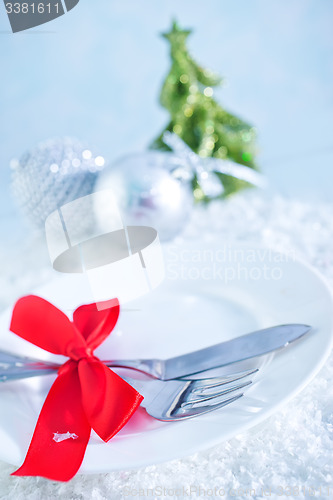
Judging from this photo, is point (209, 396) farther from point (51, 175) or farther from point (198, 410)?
point (51, 175)

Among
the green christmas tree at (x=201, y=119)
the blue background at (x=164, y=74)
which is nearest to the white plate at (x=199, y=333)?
the green christmas tree at (x=201, y=119)

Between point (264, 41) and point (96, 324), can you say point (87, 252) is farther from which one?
point (264, 41)

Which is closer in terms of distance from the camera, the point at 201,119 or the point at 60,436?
the point at 60,436

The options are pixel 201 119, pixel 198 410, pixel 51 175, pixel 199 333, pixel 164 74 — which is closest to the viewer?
pixel 198 410

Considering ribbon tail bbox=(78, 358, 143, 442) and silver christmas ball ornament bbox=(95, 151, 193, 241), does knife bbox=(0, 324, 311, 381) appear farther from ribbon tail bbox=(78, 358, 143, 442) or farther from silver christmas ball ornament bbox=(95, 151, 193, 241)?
silver christmas ball ornament bbox=(95, 151, 193, 241)

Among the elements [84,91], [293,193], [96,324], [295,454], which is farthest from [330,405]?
[84,91]

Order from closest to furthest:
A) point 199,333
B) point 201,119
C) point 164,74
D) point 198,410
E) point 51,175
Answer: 1. point 198,410
2. point 199,333
3. point 51,175
4. point 201,119
5. point 164,74

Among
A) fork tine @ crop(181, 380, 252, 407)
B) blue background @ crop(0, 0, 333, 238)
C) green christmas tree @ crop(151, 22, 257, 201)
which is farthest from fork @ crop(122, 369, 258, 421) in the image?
blue background @ crop(0, 0, 333, 238)

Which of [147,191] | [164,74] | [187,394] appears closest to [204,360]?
[187,394]
